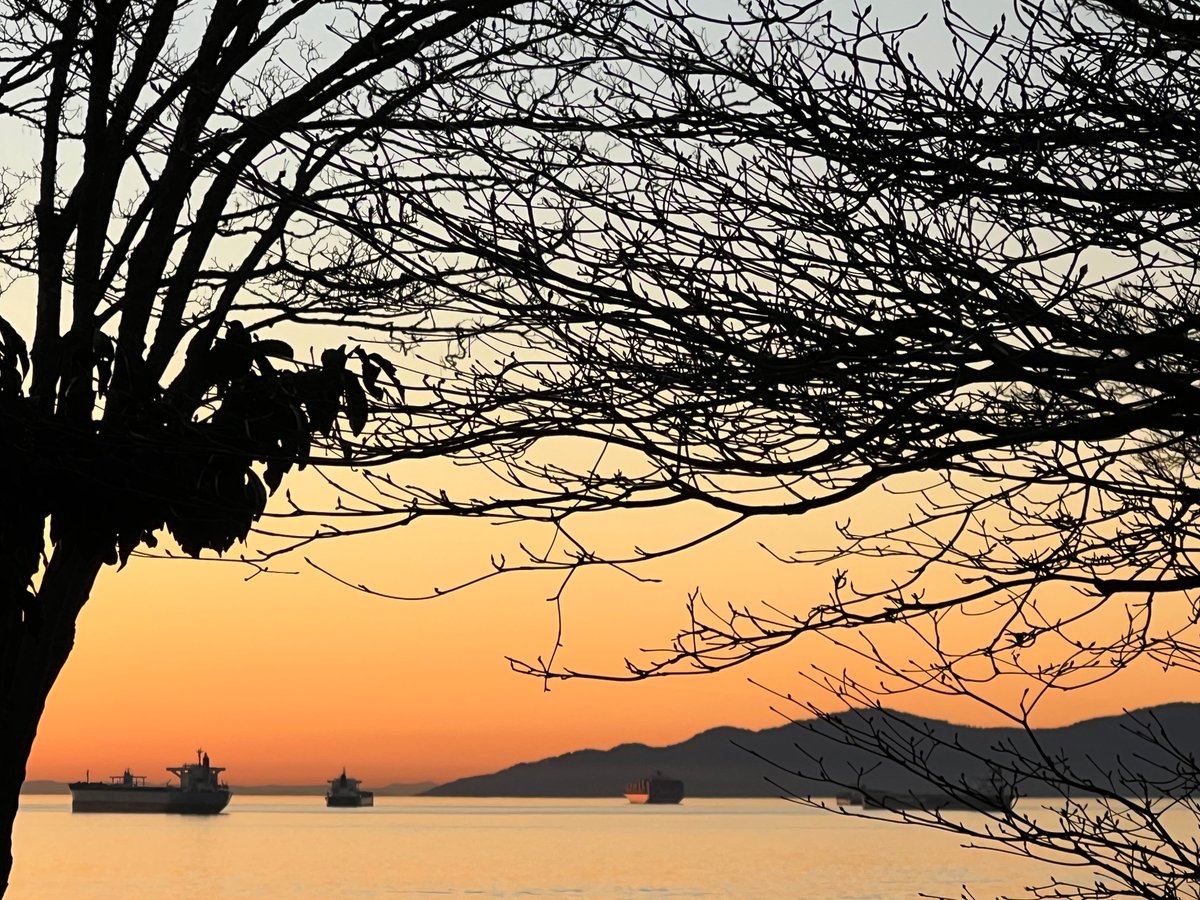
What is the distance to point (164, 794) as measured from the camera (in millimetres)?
172875

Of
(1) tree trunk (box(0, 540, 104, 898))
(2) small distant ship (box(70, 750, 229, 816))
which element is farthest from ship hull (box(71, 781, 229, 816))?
(1) tree trunk (box(0, 540, 104, 898))

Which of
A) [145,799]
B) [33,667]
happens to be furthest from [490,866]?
[33,667]

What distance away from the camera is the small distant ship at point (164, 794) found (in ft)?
500

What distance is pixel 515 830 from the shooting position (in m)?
200

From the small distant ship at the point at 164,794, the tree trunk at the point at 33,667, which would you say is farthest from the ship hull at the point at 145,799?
the tree trunk at the point at 33,667

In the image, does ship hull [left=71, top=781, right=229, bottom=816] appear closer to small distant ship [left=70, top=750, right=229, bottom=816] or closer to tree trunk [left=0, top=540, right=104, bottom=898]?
small distant ship [left=70, top=750, right=229, bottom=816]

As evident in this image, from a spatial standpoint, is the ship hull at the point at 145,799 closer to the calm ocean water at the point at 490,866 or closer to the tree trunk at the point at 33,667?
the calm ocean water at the point at 490,866

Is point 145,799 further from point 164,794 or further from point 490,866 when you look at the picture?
point 490,866

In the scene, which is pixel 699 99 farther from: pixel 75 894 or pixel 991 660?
pixel 75 894

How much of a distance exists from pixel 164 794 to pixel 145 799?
508 inches

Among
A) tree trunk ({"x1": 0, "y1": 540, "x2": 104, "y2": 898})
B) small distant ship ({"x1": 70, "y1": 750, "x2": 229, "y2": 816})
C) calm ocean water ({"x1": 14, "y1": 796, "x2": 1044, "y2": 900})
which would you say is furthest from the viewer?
small distant ship ({"x1": 70, "y1": 750, "x2": 229, "y2": 816})

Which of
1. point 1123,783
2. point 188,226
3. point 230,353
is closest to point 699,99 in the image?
point 1123,783

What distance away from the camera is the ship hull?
15625 cm

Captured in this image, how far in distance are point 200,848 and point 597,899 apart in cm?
7017
